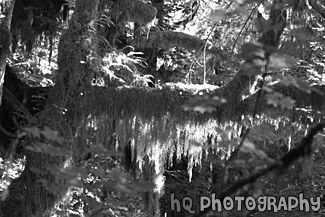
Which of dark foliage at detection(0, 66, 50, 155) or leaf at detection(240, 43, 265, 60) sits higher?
leaf at detection(240, 43, 265, 60)

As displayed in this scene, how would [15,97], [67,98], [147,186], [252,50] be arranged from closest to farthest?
1. [252,50]
2. [147,186]
3. [67,98]
4. [15,97]

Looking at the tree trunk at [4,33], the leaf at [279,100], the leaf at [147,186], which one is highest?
the tree trunk at [4,33]

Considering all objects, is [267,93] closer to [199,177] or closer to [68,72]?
[68,72]

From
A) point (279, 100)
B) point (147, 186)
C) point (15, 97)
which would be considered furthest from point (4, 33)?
point (279, 100)

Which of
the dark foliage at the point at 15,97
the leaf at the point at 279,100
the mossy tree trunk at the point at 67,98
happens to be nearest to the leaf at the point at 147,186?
the leaf at the point at 279,100

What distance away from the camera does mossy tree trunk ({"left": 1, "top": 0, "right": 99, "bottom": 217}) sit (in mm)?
7941

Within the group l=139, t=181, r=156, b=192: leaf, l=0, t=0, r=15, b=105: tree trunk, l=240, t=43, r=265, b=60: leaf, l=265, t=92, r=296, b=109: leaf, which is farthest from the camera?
l=0, t=0, r=15, b=105: tree trunk

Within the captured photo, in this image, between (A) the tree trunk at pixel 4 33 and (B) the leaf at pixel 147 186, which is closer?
(B) the leaf at pixel 147 186

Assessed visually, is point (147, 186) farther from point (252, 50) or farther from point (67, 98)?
point (67, 98)

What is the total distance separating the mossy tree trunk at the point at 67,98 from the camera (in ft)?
26.1

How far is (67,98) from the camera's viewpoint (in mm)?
8273

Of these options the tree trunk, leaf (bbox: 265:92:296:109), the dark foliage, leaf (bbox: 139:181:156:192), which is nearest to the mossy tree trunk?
the tree trunk

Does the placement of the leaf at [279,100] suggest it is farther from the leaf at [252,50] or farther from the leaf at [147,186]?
the leaf at [147,186]

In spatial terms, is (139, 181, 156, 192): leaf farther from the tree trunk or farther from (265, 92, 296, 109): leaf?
the tree trunk
